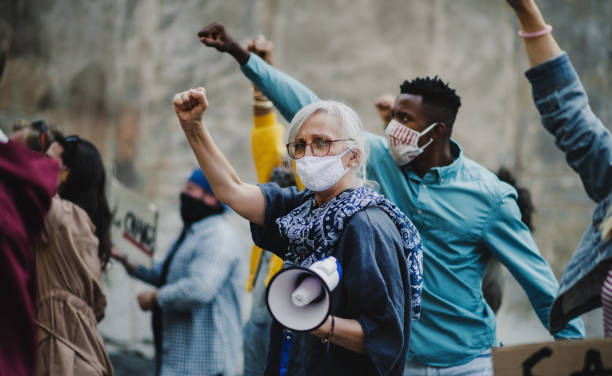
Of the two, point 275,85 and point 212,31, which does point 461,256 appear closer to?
point 275,85

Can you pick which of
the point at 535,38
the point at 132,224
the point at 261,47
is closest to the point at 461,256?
the point at 535,38

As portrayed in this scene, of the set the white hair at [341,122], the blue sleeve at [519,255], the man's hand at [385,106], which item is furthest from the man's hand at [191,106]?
the man's hand at [385,106]

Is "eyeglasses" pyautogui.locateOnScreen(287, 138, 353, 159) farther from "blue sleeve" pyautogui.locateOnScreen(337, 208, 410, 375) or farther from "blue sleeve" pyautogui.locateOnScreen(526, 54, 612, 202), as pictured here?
"blue sleeve" pyautogui.locateOnScreen(526, 54, 612, 202)

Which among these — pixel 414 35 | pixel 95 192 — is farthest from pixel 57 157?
pixel 414 35

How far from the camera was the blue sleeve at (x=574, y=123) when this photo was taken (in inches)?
97.2

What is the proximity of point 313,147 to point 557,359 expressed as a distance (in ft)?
3.83

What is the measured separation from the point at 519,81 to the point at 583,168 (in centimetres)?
540

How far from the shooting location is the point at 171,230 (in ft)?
24.2

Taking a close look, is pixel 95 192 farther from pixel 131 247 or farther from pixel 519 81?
pixel 519 81

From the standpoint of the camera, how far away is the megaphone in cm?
215

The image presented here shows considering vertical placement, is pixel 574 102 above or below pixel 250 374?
above

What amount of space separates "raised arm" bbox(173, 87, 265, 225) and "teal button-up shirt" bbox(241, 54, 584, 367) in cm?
75

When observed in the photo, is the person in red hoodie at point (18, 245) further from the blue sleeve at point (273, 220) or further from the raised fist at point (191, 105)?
the blue sleeve at point (273, 220)

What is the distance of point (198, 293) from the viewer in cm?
468
